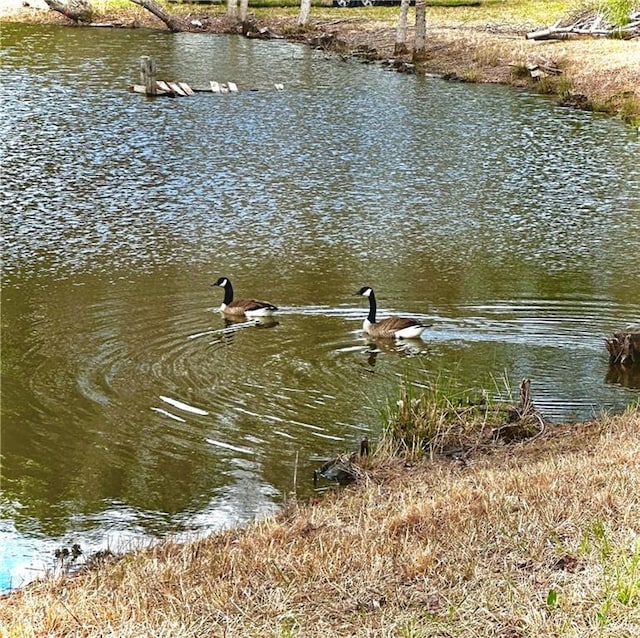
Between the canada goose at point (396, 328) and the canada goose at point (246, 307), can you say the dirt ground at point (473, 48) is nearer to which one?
the canada goose at point (396, 328)

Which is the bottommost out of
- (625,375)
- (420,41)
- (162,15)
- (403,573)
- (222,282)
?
(625,375)

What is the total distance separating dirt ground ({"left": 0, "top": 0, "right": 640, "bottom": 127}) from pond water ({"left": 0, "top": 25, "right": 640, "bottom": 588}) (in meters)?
4.15

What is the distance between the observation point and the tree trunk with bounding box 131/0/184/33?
57.3 meters

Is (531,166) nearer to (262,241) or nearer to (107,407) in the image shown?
(262,241)

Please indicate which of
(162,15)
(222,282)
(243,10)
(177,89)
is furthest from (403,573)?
(243,10)

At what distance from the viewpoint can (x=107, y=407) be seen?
12.4m

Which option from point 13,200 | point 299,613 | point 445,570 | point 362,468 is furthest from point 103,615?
point 13,200

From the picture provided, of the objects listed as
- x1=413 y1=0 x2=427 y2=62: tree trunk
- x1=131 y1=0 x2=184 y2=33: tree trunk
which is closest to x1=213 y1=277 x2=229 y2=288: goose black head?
x1=413 y1=0 x2=427 y2=62: tree trunk

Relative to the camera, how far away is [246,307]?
15.7 meters

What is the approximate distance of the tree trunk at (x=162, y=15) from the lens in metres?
57.3

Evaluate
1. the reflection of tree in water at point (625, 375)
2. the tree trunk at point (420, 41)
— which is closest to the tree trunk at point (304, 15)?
the tree trunk at point (420, 41)

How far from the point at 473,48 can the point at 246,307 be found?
36.0 meters

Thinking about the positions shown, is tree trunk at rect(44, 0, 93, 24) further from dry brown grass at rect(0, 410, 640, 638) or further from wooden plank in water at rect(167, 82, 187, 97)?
dry brown grass at rect(0, 410, 640, 638)

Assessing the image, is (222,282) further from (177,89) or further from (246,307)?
(177,89)
